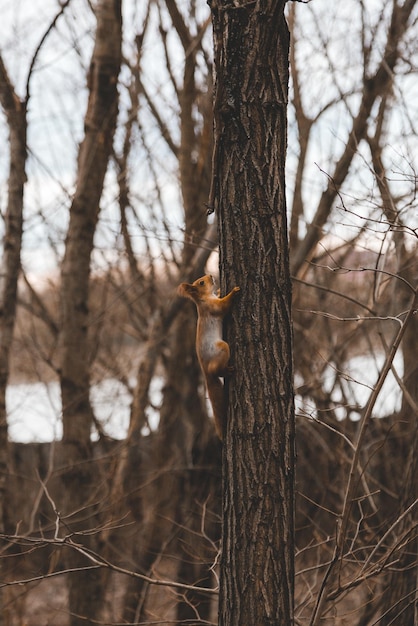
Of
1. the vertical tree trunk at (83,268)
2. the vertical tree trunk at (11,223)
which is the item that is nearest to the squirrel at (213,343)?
the vertical tree trunk at (11,223)

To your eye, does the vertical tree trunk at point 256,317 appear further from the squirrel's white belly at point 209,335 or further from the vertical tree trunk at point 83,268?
the vertical tree trunk at point 83,268

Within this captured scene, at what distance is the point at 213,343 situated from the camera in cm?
304

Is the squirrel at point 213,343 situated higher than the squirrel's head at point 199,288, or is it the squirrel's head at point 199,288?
the squirrel's head at point 199,288

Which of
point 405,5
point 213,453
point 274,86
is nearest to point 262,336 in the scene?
point 274,86

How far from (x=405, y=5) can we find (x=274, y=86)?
12.5 ft

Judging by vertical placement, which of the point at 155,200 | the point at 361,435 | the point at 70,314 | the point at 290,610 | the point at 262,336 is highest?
the point at 155,200

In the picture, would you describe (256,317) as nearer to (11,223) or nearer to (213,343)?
(213,343)

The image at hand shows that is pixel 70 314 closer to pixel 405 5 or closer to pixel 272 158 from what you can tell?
pixel 272 158

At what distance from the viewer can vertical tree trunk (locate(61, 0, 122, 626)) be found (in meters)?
5.91

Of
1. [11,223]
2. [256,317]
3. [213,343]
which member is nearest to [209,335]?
[213,343]

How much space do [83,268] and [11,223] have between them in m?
0.81

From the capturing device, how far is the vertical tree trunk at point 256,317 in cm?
295

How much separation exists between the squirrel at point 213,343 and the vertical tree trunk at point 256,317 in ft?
0.15

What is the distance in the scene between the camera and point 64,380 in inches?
239
